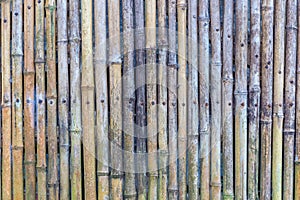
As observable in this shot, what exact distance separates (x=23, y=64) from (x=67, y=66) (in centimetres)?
19

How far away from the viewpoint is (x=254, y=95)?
1627mm

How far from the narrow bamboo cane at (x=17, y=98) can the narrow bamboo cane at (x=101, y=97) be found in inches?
→ 12.4

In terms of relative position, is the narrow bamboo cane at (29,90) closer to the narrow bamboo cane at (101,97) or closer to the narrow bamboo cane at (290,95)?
the narrow bamboo cane at (101,97)

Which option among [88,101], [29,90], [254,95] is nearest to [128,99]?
[88,101]

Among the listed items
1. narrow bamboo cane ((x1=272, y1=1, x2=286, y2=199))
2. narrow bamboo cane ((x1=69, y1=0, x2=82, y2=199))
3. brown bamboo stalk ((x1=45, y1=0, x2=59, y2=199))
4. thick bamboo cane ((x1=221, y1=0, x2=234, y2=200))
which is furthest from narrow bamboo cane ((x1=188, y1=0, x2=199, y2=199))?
brown bamboo stalk ((x1=45, y1=0, x2=59, y2=199))

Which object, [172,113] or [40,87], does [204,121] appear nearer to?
[172,113]

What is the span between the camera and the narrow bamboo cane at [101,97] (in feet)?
5.24

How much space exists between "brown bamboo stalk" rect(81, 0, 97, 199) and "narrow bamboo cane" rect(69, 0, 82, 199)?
20mm

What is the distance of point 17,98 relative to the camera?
5.27 ft

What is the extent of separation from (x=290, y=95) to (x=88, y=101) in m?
0.85

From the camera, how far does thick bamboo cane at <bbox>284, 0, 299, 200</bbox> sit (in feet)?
5.36

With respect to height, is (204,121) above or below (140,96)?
below

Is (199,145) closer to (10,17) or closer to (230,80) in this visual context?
(230,80)

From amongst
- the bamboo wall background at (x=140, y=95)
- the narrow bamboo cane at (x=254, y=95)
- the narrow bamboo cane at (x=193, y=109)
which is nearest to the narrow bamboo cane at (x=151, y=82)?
the bamboo wall background at (x=140, y=95)
